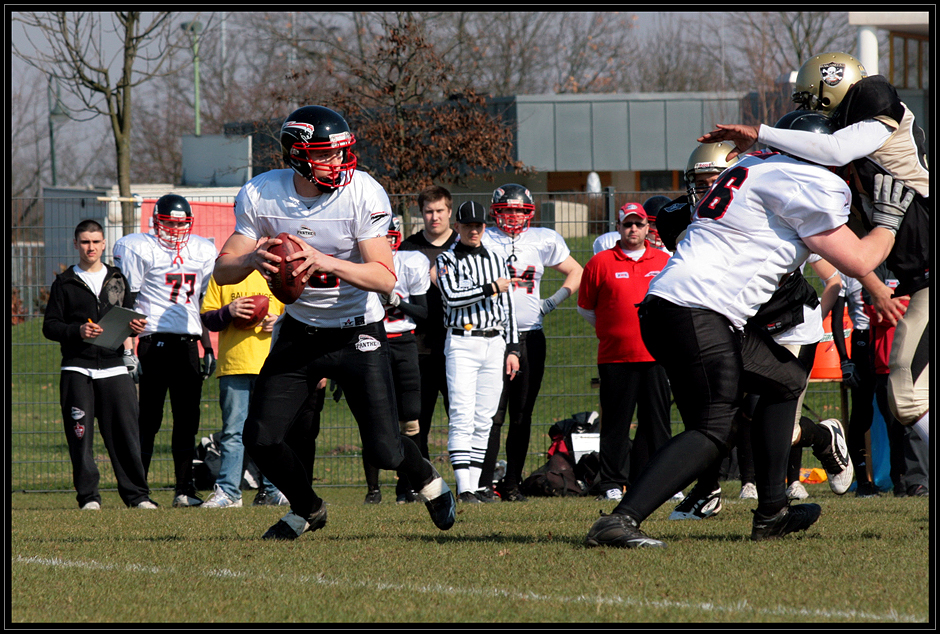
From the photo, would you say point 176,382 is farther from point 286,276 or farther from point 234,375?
point 286,276

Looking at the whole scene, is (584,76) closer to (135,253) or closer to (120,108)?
(120,108)

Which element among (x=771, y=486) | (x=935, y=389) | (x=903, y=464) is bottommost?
(x=903, y=464)

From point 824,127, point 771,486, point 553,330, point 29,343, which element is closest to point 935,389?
point 771,486

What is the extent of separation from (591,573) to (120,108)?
1334 centimetres

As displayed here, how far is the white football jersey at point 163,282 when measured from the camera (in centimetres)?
911

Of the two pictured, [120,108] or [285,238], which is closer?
[285,238]

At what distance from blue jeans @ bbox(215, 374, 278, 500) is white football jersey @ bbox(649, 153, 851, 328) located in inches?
187

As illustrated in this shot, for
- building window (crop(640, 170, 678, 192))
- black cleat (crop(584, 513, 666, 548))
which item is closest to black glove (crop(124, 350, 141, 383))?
black cleat (crop(584, 513, 666, 548))

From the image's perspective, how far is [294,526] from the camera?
5645 millimetres

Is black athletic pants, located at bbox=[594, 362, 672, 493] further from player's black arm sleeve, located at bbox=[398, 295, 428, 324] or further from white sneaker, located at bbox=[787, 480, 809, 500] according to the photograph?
player's black arm sleeve, located at bbox=[398, 295, 428, 324]

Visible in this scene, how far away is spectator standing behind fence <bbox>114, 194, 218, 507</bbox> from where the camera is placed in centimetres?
905

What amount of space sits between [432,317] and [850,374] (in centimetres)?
352

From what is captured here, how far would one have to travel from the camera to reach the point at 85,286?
877 centimetres

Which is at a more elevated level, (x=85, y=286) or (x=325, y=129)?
(x=325, y=129)
